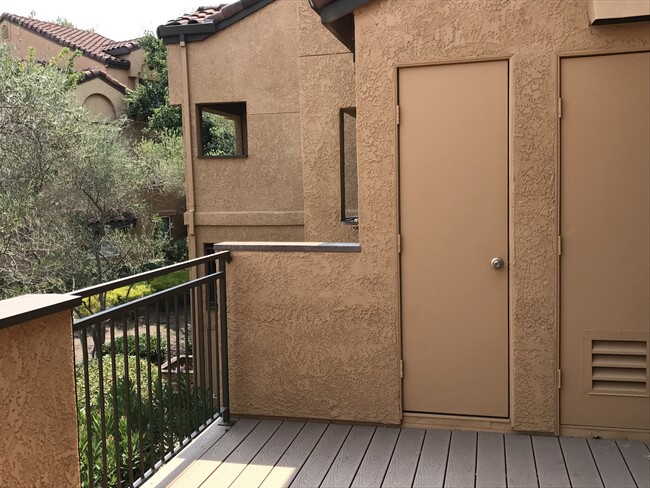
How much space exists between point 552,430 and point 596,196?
1406 millimetres

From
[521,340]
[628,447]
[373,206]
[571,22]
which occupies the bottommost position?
[628,447]

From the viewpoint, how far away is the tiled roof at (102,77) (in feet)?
66.2

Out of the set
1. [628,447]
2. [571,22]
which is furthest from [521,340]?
[571,22]

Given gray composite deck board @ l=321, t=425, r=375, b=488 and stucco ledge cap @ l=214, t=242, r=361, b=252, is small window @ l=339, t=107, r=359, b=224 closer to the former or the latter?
stucco ledge cap @ l=214, t=242, r=361, b=252

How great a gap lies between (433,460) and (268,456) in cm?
93

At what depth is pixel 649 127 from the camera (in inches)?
146

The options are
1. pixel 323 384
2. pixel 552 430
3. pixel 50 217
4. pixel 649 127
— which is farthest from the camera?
pixel 50 217

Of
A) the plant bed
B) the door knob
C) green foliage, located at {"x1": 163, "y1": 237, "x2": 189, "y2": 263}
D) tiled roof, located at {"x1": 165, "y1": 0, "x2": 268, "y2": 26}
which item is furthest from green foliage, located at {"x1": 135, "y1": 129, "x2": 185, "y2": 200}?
the door knob

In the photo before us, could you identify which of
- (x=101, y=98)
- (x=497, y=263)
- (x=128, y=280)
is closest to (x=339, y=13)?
(x=497, y=263)

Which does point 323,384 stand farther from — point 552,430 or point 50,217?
point 50,217

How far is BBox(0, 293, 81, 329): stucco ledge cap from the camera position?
2110 mm

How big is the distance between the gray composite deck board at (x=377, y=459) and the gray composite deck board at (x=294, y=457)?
0.34 metres

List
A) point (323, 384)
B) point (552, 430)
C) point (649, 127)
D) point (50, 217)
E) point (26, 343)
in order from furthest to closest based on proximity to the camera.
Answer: point (50, 217), point (323, 384), point (552, 430), point (649, 127), point (26, 343)

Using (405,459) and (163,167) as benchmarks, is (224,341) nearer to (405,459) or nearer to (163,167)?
(405,459)
